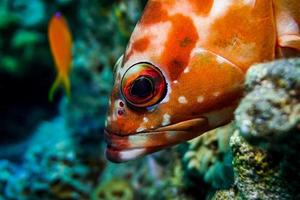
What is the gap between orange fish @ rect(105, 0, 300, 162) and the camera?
6.29 ft

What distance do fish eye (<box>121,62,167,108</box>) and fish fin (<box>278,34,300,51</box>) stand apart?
0.58 metres

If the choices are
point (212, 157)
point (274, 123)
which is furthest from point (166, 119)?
point (212, 157)

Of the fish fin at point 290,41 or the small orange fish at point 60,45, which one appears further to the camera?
the small orange fish at point 60,45

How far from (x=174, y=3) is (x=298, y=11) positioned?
59cm

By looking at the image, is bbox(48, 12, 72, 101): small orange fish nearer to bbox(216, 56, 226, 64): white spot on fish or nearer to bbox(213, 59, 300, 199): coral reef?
bbox(216, 56, 226, 64): white spot on fish

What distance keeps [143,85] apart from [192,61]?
0.85ft

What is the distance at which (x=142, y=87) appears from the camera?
1990 millimetres

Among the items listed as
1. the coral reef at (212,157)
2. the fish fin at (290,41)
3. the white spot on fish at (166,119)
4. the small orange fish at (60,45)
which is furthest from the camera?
the small orange fish at (60,45)

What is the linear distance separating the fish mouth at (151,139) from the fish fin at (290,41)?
1.66 feet

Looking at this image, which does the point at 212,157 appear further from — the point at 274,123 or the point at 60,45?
the point at 60,45

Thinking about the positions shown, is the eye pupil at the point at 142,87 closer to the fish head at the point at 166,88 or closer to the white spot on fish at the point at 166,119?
the fish head at the point at 166,88

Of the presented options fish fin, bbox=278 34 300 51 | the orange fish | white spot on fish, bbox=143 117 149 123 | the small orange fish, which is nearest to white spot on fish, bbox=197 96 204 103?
the orange fish

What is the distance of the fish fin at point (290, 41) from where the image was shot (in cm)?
189

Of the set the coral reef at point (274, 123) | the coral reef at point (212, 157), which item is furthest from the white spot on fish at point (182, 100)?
the coral reef at point (212, 157)
